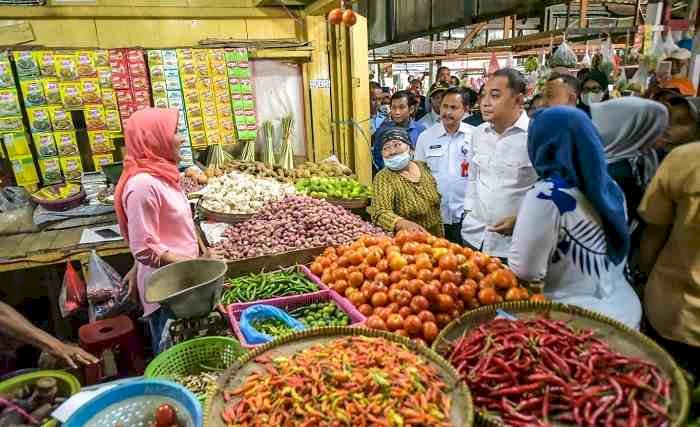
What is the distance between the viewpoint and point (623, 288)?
7.23 ft

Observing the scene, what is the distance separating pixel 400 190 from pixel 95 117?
381 centimetres

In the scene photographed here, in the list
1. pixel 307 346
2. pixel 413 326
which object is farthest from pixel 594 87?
pixel 307 346

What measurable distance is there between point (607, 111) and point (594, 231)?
104 cm

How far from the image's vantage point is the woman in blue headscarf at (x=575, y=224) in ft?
6.64

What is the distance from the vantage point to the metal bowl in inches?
81.9

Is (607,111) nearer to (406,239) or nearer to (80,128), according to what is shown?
(406,239)

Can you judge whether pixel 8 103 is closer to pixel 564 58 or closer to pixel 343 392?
pixel 343 392

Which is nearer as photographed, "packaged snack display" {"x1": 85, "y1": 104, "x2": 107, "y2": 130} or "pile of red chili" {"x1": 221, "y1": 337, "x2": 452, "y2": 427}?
"pile of red chili" {"x1": 221, "y1": 337, "x2": 452, "y2": 427}

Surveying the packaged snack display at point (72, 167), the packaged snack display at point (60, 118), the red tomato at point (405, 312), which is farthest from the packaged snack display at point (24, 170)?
the red tomato at point (405, 312)

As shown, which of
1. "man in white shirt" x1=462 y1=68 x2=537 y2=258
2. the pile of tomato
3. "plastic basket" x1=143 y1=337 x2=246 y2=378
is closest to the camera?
"plastic basket" x1=143 y1=337 x2=246 y2=378

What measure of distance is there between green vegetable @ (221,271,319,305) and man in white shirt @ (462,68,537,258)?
4.88ft

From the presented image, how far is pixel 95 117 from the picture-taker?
207 inches

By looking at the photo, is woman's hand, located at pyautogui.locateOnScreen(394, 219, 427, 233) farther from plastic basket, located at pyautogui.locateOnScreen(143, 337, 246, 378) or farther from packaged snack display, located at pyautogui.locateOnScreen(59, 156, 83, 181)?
packaged snack display, located at pyautogui.locateOnScreen(59, 156, 83, 181)

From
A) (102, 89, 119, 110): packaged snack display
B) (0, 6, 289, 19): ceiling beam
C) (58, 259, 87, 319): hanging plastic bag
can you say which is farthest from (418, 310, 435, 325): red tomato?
(0, 6, 289, 19): ceiling beam
